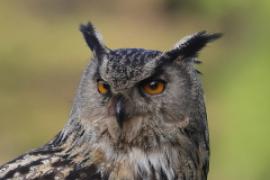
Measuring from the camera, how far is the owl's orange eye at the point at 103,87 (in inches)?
148

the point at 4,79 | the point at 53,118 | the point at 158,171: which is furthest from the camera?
the point at 4,79

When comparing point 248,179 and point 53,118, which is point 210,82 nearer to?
point 53,118

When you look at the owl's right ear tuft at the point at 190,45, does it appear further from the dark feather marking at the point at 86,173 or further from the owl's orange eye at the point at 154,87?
the dark feather marking at the point at 86,173

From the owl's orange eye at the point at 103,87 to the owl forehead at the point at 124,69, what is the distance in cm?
4

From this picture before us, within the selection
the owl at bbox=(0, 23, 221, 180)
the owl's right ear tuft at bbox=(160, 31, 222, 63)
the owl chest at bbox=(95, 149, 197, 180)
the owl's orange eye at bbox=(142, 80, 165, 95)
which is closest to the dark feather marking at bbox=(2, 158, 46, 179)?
the owl at bbox=(0, 23, 221, 180)

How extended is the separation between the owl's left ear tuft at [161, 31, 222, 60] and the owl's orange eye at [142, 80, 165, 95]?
11cm

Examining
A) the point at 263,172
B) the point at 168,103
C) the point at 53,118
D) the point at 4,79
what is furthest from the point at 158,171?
the point at 4,79

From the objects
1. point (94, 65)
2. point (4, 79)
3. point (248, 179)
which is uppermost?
point (4, 79)

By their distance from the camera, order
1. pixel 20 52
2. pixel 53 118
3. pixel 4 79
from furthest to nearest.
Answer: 1. pixel 20 52
2. pixel 4 79
3. pixel 53 118

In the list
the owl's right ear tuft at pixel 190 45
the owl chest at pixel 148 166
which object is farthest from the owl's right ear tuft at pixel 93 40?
the owl chest at pixel 148 166

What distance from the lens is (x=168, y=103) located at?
3785 mm

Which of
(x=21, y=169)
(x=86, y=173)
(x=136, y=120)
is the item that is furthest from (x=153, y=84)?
(x=21, y=169)

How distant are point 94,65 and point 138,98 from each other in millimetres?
224

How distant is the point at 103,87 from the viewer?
148 inches
